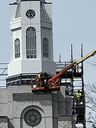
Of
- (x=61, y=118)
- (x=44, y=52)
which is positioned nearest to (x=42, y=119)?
(x=61, y=118)

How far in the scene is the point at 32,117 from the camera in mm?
63688

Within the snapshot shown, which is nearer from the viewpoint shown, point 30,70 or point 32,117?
point 32,117

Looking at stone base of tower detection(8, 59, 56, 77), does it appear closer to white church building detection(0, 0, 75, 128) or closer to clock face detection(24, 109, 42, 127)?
white church building detection(0, 0, 75, 128)

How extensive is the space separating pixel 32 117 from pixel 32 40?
9988mm

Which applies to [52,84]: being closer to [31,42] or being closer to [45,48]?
[45,48]

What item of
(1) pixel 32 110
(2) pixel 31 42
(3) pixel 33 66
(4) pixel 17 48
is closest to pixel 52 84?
(1) pixel 32 110

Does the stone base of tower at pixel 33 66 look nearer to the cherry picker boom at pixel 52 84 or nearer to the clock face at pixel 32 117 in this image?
the cherry picker boom at pixel 52 84

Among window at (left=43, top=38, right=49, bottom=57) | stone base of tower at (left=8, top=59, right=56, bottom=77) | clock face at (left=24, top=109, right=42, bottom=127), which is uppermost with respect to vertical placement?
window at (left=43, top=38, right=49, bottom=57)

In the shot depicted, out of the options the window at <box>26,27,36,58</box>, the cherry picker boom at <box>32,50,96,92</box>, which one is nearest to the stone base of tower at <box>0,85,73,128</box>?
the cherry picker boom at <box>32,50,96,92</box>

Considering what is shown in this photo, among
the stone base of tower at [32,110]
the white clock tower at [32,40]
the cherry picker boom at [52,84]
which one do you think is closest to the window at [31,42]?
the white clock tower at [32,40]

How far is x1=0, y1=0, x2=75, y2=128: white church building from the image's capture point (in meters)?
63.4

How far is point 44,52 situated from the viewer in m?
71.2

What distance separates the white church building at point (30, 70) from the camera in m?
63.4

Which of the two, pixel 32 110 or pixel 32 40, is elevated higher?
pixel 32 40
